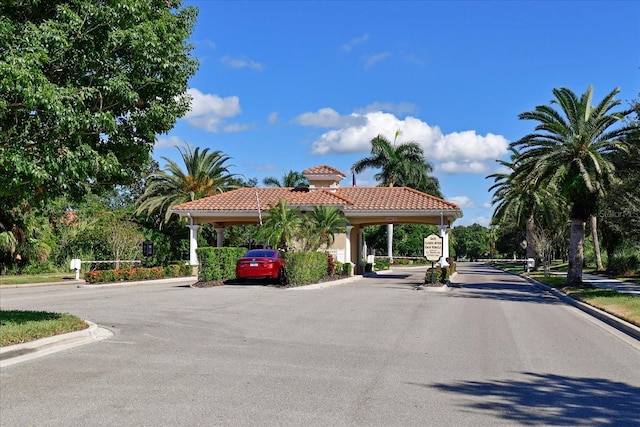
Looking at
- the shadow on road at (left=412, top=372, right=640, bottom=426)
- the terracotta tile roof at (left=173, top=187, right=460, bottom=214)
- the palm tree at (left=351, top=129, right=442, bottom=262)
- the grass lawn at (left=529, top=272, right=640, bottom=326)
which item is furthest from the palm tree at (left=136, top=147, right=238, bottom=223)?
the shadow on road at (left=412, top=372, right=640, bottom=426)

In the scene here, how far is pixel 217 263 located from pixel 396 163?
104 ft

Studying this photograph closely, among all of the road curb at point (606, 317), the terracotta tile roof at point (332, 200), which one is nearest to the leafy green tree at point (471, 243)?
the terracotta tile roof at point (332, 200)

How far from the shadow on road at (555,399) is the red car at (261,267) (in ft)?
62.1

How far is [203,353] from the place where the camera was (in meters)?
10.1

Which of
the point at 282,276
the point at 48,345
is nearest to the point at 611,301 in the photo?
the point at 282,276

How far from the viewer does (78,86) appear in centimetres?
1071

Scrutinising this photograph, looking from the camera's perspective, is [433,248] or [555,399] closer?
[555,399]

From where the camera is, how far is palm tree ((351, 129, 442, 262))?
56.6m

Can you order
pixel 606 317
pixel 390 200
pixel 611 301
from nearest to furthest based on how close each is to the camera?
pixel 606 317 → pixel 611 301 → pixel 390 200

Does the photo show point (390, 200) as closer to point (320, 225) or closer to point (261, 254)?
point (320, 225)

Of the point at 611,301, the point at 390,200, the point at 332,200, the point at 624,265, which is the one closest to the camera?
the point at 611,301

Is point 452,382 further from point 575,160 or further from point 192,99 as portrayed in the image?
point 575,160

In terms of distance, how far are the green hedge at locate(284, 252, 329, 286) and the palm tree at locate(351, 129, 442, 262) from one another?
92.1 feet

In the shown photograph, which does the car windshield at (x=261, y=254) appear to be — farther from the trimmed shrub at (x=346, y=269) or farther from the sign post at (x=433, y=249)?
the trimmed shrub at (x=346, y=269)
